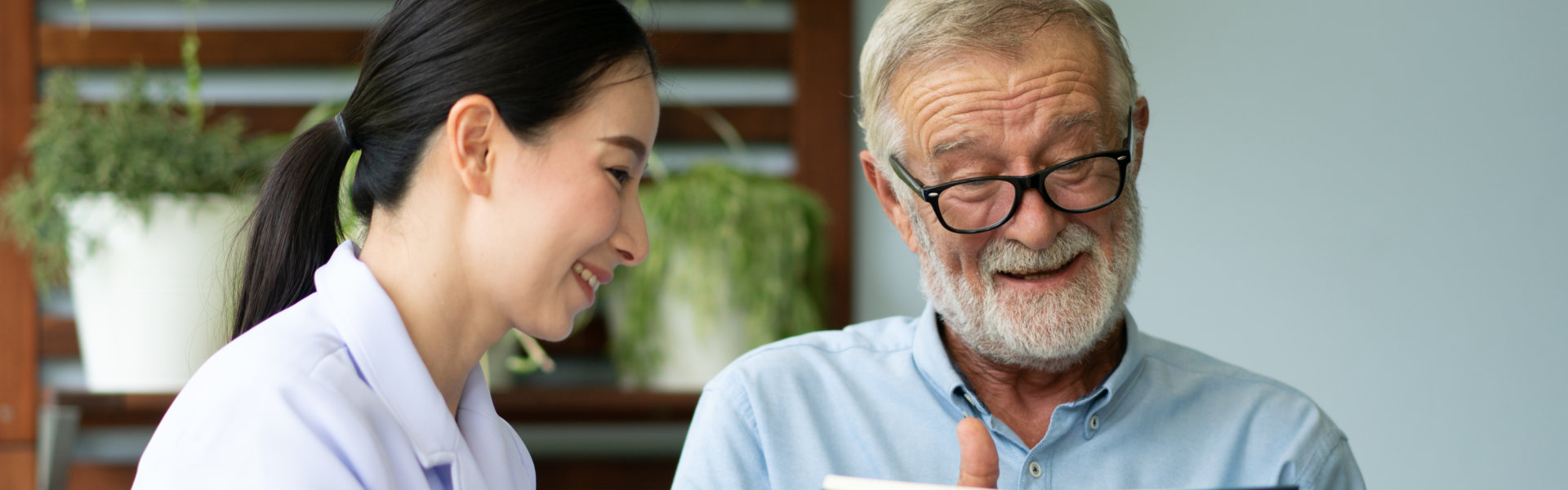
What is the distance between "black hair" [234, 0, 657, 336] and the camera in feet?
2.97

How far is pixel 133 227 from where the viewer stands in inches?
72.1

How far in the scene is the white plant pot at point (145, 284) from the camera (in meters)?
1.83

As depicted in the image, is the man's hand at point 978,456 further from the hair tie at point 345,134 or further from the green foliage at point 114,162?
the green foliage at point 114,162

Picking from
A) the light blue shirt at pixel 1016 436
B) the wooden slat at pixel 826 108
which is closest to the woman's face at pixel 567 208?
the light blue shirt at pixel 1016 436

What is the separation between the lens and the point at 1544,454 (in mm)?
1076

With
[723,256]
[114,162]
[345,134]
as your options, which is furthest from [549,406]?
[345,134]

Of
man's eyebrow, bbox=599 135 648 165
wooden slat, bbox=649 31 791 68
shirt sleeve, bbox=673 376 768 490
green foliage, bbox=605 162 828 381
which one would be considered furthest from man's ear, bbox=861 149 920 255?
wooden slat, bbox=649 31 791 68

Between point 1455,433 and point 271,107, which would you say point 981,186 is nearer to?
point 1455,433

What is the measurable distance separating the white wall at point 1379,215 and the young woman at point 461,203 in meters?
0.82

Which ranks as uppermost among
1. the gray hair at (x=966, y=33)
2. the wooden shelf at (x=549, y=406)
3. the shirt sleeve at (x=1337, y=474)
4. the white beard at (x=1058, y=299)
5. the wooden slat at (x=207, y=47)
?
the wooden slat at (x=207, y=47)

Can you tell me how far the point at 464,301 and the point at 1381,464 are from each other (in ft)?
3.35

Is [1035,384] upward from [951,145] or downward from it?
downward

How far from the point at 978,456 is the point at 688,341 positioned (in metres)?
1.23

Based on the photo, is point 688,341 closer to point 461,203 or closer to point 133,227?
point 133,227
